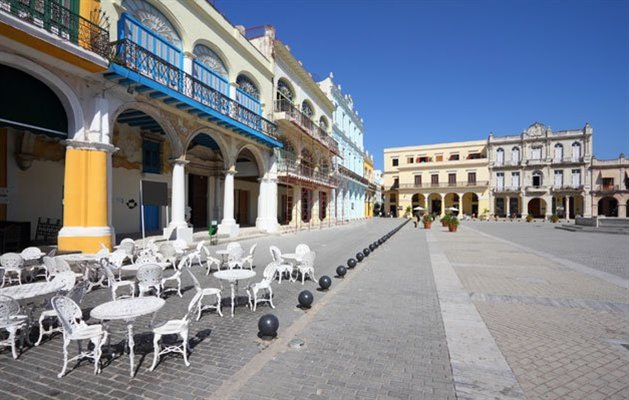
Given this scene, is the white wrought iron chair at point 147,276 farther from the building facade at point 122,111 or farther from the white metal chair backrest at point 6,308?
the building facade at point 122,111

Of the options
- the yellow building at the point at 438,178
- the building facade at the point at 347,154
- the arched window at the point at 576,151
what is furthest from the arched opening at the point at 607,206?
the building facade at the point at 347,154

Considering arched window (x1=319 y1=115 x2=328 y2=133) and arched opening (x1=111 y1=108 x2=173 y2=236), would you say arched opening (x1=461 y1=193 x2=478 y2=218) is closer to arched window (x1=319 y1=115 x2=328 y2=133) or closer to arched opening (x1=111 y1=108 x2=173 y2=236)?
arched window (x1=319 y1=115 x2=328 y2=133)

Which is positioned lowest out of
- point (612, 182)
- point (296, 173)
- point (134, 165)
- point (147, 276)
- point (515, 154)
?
point (147, 276)

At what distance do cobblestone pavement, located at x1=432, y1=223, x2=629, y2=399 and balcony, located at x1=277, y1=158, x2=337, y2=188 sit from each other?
43.6 feet

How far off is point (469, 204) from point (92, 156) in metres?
58.8

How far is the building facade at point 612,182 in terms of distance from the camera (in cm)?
4784

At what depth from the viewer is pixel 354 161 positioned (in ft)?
135

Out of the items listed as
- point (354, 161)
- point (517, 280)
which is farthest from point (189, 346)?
point (354, 161)

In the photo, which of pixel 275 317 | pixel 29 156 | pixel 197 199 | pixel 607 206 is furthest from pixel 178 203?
pixel 607 206

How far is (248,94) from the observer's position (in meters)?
17.7

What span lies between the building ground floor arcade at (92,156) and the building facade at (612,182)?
5600 cm

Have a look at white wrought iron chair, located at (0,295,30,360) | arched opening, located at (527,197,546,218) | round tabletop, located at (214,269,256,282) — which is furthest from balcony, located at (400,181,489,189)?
white wrought iron chair, located at (0,295,30,360)

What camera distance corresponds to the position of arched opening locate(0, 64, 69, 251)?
26.4 ft

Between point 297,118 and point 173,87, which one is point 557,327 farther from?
point 297,118
